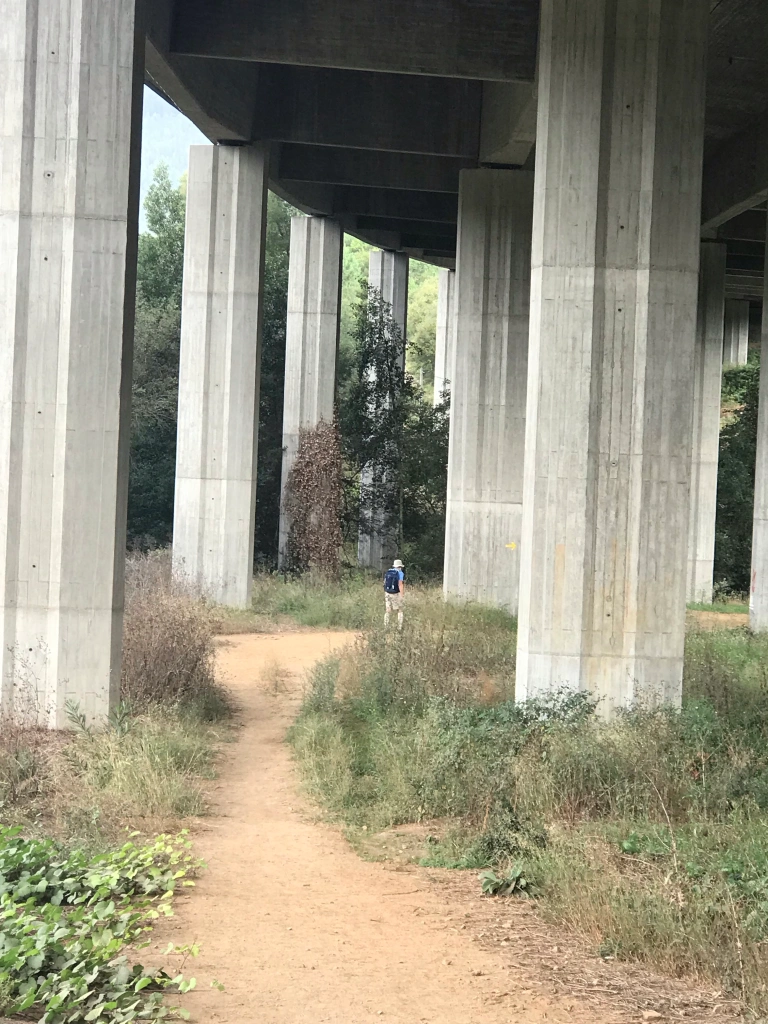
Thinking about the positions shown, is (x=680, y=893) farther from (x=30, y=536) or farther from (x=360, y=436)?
(x=360, y=436)

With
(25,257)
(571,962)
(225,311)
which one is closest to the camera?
(571,962)

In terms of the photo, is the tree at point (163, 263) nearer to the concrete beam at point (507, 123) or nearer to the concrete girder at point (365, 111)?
the concrete girder at point (365, 111)

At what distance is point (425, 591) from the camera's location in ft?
81.0

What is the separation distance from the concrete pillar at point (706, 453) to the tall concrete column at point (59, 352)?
70.7ft

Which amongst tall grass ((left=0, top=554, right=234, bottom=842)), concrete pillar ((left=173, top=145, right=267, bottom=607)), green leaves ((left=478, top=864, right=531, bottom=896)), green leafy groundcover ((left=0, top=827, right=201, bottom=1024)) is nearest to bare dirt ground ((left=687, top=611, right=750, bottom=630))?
concrete pillar ((left=173, top=145, right=267, bottom=607))

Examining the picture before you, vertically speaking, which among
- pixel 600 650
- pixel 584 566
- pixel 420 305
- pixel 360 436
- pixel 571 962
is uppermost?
pixel 420 305

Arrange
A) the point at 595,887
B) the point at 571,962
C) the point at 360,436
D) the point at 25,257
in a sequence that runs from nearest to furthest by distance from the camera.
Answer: the point at 571,962 < the point at 595,887 < the point at 25,257 < the point at 360,436

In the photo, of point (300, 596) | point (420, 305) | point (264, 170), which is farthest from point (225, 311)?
point (420, 305)

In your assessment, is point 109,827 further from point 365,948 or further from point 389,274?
point 389,274

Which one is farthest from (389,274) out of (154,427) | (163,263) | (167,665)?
(167,665)

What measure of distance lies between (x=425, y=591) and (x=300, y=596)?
2.60 metres

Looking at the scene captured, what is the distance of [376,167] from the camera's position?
85.8ft

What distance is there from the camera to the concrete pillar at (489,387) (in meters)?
23.2

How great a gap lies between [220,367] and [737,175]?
34.3 ft
